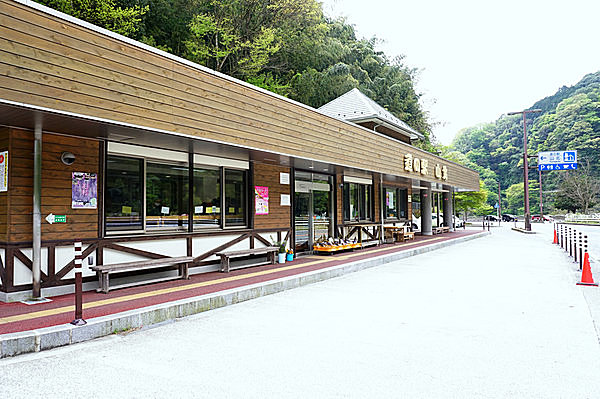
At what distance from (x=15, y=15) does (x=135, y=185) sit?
3.51 meters

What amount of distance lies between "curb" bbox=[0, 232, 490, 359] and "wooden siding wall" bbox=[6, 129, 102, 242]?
208cm

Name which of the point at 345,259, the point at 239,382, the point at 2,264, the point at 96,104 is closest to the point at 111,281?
the point at 2,264

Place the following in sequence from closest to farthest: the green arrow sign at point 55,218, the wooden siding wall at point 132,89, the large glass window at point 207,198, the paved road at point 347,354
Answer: the paved road at point 347,354, the wooden siding wall at point 132,89, the green arrow sign at point 55,218, the large glass window at point 207,198

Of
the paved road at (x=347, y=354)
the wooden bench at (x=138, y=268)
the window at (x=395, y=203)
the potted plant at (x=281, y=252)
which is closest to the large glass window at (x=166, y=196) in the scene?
the wooden bench at (x=138, y=268)

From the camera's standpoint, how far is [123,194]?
24.4 feet

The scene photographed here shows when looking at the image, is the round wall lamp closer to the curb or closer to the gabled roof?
the curb

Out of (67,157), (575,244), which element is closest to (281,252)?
(67,157)

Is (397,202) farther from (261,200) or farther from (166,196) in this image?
(166,196)

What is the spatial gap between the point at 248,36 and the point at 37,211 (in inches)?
799

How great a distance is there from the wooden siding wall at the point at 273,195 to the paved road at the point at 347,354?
358 centimetres

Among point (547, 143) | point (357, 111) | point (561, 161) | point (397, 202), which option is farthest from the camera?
point (547, 143)

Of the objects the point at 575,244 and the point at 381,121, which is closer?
the point at 575,244

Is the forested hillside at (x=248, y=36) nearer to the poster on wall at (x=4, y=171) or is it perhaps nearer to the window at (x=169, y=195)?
the window at (x=169, y=195)

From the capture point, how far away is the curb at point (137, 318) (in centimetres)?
433
